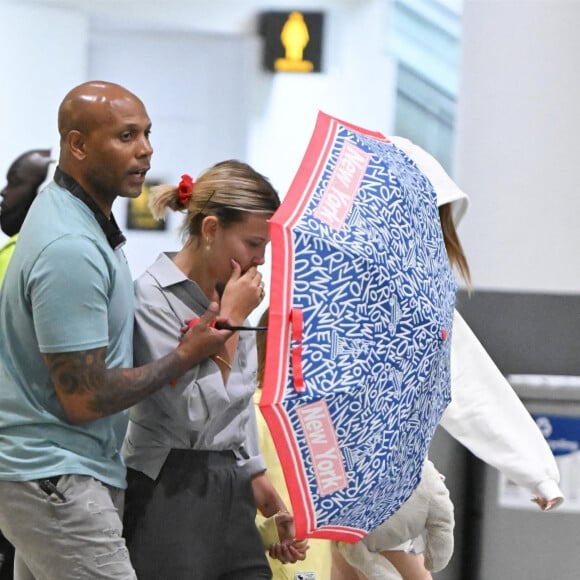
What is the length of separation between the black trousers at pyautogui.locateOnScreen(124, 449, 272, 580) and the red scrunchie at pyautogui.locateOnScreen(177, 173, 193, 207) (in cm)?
54

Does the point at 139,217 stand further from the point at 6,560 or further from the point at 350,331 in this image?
the point at 350,331

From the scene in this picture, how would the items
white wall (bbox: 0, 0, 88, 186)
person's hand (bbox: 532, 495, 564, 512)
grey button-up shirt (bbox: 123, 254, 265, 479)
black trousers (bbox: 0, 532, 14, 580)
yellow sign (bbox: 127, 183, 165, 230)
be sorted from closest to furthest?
1. grey button-up shirt (bbox: 123, 254, 265, 479)
2. person's hand (bbox: 532, 495, 564, 512)
3. black trousers (bbox: 0, 532, 14, 580)
4. white wall (bbox: 0, 0, 88, 186)
5. yellow sign (bbox: 127, 183, 165, 230)

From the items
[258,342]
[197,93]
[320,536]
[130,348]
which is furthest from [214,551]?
[197,93]

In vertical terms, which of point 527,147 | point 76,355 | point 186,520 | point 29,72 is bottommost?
point 186,520

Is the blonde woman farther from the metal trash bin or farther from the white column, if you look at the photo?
the white column

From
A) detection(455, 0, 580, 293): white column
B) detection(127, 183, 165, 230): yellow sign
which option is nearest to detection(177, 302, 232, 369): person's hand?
detection(455, 0, 580, 293): white column

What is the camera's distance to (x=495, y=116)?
487 cm

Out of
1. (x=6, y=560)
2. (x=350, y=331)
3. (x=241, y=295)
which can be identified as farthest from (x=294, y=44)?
(x=350, y=331)

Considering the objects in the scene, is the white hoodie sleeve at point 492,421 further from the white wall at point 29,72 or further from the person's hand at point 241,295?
the white wall at point 29,72

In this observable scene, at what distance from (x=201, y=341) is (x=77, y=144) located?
0.45 meters

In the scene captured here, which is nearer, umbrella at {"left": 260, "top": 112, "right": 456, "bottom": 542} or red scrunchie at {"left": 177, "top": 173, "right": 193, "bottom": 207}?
umbrella at {"left": 260, "top": 112, "right": 456, "bottom": 542}

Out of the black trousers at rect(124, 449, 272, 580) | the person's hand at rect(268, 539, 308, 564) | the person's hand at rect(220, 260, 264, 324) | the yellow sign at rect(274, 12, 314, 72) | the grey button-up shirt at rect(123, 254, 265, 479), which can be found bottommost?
the person's hand at rect(268, 539, 308, 564)

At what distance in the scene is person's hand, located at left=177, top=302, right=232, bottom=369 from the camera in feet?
7.90

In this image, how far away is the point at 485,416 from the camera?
3268 millimetres
